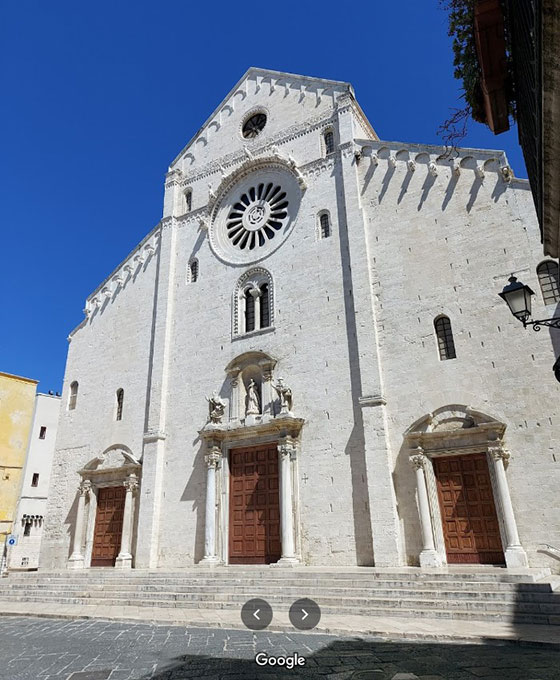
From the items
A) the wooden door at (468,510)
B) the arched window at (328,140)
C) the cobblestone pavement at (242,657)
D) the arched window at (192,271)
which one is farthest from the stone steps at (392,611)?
the arched window at (328,140)

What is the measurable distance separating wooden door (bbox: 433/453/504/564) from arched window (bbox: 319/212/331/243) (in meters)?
8.13

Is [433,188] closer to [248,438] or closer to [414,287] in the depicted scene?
[414,287]

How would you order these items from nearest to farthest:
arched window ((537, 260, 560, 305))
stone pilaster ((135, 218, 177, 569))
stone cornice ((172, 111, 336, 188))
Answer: arched window ((537, 260, 560, 305)), stone pilaster ((135, 218, 177, 569)), stone cornice ((172, 111, 336, 188))

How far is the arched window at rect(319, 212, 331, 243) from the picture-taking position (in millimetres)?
16609

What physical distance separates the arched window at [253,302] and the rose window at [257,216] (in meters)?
1.37

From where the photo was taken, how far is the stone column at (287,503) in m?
13.5

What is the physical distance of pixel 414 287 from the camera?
14.2m

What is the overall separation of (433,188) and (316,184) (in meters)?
4.30

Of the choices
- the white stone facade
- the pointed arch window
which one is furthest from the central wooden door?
the white stone facade

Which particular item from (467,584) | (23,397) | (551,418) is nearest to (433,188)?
(551,418)

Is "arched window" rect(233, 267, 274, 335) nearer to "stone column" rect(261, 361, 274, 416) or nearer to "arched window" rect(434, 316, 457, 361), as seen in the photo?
"stone column" rect(261, 361, 274, 416)

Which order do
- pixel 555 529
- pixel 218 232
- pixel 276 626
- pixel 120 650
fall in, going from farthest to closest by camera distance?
1. pixel 218 232
2. pixel 555 529
3. pixel 276 626
4. pixel 120 650

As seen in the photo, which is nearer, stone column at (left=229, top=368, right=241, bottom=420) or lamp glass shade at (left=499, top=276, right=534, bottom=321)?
lamp glass shade at (left=499, top=276, right=534, bottom=321)

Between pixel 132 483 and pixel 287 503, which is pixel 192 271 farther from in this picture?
pixel 287 503
